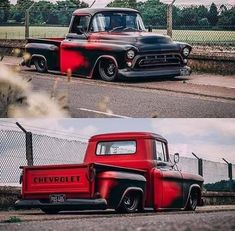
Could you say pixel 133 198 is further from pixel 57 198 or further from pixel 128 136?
pixel 128 136

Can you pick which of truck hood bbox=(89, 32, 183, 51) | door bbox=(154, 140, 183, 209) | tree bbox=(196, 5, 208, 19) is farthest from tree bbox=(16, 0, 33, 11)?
door bbox=(154, 140, 183, 209)

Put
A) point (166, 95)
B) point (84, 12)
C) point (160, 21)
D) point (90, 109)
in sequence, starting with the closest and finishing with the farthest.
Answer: point (90, 109), point (166, 95), point (84, 12), point (160, 21)

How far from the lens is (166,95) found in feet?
32.0

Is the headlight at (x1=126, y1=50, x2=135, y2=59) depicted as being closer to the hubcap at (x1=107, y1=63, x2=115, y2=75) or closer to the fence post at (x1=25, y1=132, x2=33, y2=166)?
the hubcap at (x1=107, y1=63, x2=115, y2=75)

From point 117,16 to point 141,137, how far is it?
5.49 ft

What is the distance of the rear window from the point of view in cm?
1091

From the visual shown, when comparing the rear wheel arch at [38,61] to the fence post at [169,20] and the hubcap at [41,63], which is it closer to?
the hubcap at [41,63]

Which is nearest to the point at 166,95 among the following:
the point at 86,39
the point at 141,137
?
the point at 141,137

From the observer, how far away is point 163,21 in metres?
13.3

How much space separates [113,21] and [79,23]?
20.4 inches

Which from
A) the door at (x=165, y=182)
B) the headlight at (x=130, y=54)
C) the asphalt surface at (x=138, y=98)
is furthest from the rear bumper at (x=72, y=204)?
the headlight at (x=130, y=54)

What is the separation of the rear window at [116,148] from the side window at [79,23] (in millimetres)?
1513

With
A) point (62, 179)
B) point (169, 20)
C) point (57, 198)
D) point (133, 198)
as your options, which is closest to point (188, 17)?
point (169, 20)

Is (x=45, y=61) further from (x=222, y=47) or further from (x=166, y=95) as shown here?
(x=222, y=47)
